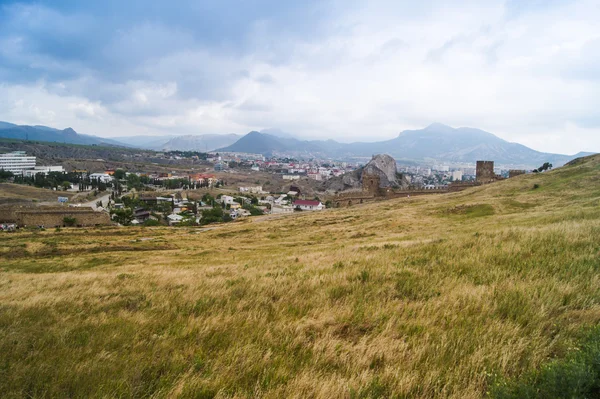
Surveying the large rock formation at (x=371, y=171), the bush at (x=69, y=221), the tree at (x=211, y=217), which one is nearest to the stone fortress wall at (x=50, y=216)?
the bush at (x=69, y=221)

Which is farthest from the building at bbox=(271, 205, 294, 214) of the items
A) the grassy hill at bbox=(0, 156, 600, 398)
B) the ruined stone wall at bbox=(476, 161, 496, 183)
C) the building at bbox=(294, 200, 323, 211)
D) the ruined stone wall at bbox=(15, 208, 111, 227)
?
the grassy hill at bbox=(0, 156, 600, 398)

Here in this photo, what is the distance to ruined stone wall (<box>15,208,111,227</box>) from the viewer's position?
6012 centimetres

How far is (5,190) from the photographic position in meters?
96.9

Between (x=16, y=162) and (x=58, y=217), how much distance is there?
147 meters

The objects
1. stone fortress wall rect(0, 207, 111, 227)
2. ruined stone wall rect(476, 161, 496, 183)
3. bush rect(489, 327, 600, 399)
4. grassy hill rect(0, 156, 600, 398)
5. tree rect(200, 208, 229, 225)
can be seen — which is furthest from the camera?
tree rect(200, 208, 229, 225)

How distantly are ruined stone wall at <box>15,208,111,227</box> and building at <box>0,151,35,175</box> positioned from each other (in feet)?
428

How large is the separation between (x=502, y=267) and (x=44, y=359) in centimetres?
966

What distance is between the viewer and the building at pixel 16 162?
6368 inches

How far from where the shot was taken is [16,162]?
6594 inches

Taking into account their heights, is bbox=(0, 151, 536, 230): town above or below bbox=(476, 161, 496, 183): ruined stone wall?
below

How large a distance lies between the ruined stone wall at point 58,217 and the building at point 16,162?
130m

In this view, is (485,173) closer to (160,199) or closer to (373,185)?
(373,185)

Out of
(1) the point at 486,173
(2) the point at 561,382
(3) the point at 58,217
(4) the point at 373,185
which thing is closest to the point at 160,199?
(3) the point at 58,217

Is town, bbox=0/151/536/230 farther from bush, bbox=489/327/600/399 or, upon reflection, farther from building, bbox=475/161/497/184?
bush, bbox=489/327/600/399
